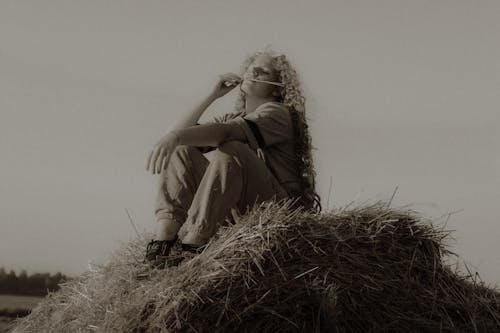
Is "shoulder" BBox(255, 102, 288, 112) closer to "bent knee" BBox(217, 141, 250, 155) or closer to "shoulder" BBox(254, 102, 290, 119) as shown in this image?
"shoulder" BBox(254, 102, 290, 119)

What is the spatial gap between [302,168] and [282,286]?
1.39 meters

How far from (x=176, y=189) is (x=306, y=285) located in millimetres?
962

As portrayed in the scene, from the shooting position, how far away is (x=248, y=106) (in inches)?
204

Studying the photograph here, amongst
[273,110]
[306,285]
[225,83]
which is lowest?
[306,285]

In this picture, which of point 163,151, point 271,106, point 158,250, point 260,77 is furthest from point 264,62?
point 158,250

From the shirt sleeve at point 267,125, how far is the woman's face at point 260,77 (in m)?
0.19

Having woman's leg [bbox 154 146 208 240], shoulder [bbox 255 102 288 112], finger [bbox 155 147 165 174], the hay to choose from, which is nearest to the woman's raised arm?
shoulder [bbox 255 102 288 112]

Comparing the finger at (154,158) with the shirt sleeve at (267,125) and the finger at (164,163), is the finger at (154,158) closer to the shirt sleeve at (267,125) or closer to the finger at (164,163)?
the finger at (164,163)

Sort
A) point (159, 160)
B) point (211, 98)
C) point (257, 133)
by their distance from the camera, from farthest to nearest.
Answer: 1. point (211, 98)
2. point (257, 133)
3. point (159, 160)

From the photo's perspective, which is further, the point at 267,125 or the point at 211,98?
the point at 211,98

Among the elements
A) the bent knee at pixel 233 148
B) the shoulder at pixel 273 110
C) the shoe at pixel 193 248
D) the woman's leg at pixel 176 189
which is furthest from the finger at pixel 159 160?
the shoulder at pixel 273 110

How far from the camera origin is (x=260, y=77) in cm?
514

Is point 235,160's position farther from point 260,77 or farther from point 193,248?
point 260,77

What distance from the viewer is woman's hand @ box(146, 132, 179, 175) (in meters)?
4.37
